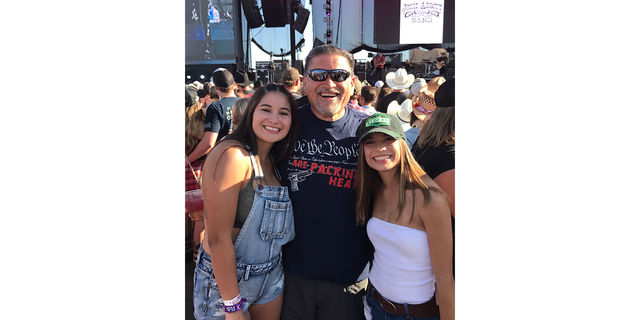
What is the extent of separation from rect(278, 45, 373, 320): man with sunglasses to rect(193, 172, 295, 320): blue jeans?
123mm

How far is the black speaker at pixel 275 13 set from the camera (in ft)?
45.2

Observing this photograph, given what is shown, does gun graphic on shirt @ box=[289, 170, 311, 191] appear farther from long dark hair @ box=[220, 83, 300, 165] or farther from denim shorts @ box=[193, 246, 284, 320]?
denim shorts @ box=[193, 246, 284, 320]

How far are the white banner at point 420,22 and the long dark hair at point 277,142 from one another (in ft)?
3.79

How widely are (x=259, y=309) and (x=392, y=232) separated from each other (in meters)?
0.89

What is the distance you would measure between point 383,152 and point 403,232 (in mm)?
390

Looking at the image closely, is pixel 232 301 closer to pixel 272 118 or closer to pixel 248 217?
pixel 248 217

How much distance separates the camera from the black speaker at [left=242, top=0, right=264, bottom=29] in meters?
15.2

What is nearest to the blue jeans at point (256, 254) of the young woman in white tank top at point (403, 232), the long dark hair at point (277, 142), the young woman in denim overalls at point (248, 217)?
the young woman in denim overalls at point (248, 217)

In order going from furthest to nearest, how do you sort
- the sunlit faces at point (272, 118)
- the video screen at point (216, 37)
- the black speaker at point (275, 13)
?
the video screen at point (216, 37), the black speaker at point (275, 13), the sunlit faces at point (272, 118)

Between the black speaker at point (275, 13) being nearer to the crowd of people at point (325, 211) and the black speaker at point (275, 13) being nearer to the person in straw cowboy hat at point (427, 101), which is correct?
the person in straw cowboy hat at point (427, 101)

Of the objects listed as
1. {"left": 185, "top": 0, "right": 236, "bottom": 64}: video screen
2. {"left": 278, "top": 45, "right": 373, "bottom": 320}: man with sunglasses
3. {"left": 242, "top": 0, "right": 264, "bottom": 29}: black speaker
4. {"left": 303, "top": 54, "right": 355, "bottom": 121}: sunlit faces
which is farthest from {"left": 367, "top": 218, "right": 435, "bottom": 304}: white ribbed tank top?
{"left": 242, "top": 0, "right": 264, "bottom": 29}: black speaker

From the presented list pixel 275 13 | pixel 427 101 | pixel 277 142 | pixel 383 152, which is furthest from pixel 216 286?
pixel 275 13
